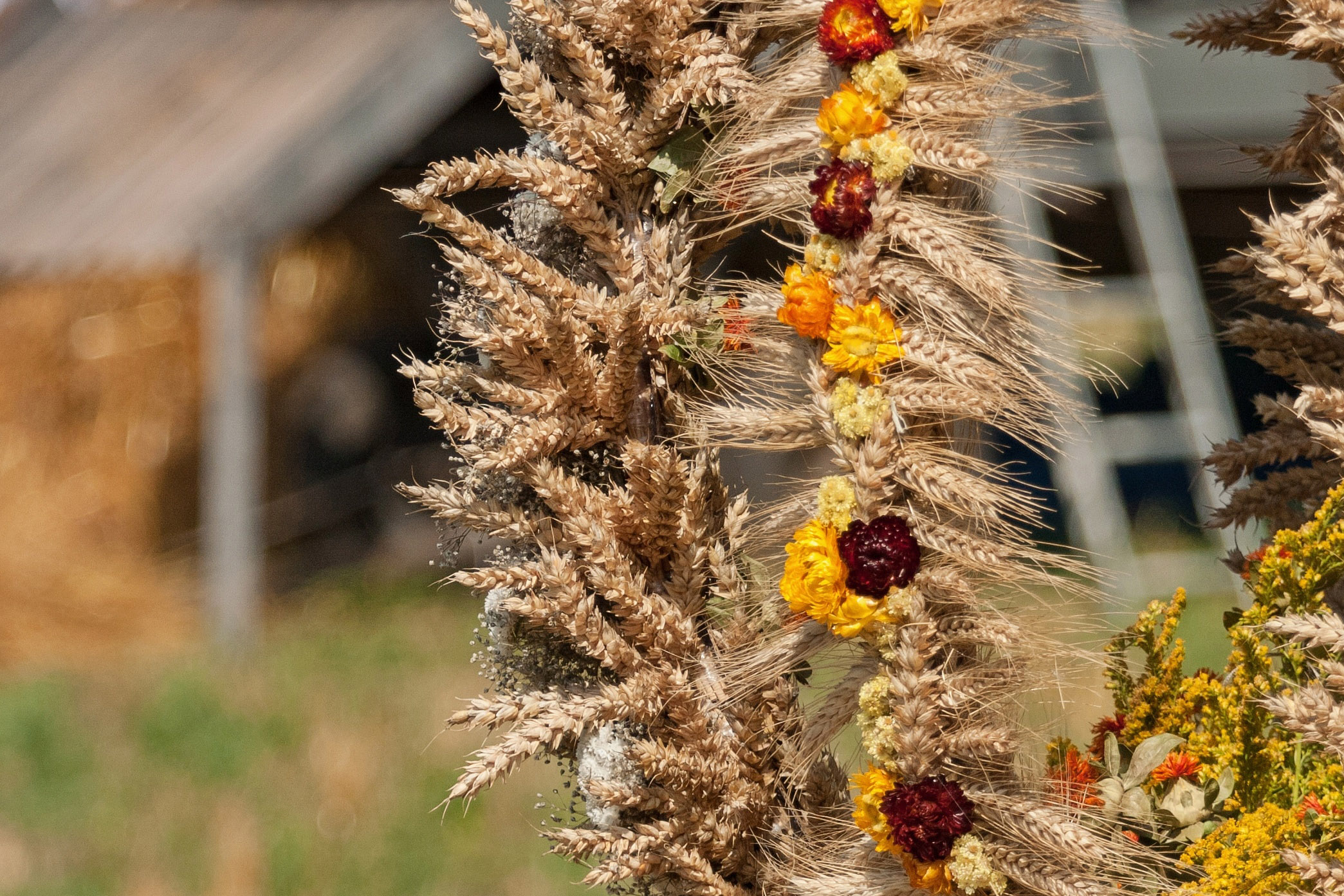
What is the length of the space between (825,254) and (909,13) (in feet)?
0.68

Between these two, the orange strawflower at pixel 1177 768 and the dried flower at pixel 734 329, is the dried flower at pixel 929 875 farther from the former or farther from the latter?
the dried flower at pixel 734 329

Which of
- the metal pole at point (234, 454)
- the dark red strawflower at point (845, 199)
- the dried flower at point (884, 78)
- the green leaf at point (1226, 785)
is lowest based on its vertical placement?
the green leaf at point (1226, 785)

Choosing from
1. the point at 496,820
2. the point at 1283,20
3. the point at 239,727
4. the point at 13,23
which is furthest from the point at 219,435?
the point at 13,23

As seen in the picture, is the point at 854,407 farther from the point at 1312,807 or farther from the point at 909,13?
the point at 1312,807

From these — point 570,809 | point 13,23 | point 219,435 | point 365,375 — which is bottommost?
point 570,809

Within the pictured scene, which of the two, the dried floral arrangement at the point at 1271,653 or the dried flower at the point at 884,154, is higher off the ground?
the dried flower at the point at 884,154

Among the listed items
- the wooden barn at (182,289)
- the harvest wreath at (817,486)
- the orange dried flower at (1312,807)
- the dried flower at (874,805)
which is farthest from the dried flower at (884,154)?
the wooden barn at (182,289)

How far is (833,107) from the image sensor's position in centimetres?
100

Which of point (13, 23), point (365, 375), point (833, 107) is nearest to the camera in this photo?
point (833, 107)

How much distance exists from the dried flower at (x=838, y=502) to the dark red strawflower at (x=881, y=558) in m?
0.02

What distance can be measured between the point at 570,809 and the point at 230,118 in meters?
4.96

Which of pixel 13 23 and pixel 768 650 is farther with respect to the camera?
pixel 13 23

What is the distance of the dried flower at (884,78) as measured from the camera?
98 centimetres

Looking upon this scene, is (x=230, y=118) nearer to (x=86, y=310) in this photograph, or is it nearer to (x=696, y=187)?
(x=86, y=310)
